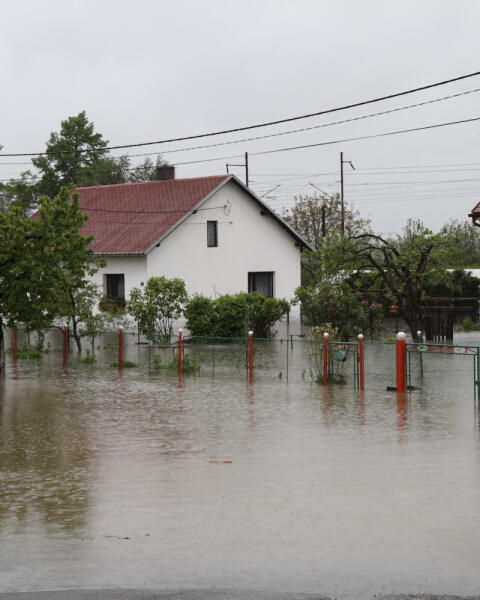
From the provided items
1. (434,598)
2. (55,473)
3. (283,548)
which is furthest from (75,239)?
(434,598)

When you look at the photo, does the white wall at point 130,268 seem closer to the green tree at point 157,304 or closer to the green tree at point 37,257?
the green tree at point 157,304

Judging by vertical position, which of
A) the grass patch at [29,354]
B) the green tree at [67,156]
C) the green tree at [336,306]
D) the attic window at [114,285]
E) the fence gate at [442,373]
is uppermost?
the green tree at [67,156]

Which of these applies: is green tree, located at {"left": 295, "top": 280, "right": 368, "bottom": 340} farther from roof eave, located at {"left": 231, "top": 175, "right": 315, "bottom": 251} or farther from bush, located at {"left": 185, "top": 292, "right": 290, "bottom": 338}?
roof eave, located at {"left": 231, "top": 175, "right": 315, "bottom": 251}

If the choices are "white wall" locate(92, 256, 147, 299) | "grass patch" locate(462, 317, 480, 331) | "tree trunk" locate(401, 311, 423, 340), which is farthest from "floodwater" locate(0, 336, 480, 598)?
"grass patch" locate(462, 317, 480, 331)

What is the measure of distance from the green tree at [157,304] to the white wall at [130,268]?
430cm

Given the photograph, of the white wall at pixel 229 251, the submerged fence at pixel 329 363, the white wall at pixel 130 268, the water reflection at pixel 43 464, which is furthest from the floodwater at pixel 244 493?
the white wall at pixel 229 251

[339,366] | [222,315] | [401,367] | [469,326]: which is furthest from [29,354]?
[469,326]

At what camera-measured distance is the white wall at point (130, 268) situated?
128ft

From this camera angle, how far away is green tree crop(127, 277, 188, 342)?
111 ft

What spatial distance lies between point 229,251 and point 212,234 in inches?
44.1

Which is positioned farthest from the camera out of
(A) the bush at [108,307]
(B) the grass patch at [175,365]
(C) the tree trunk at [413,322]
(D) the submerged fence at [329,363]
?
(A) the bush at [108,307]

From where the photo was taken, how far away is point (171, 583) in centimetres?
755

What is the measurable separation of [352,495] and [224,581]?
3723 millimetres

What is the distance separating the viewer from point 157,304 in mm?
34500
